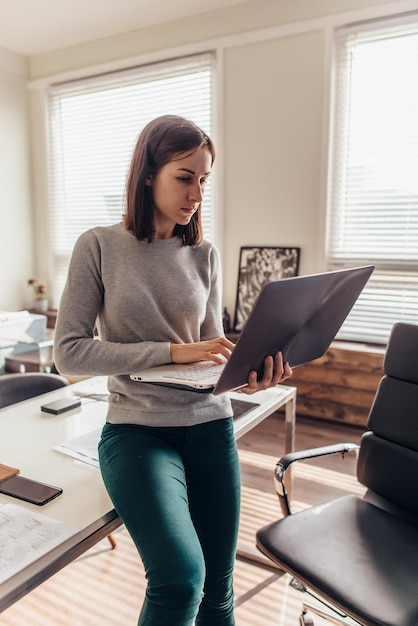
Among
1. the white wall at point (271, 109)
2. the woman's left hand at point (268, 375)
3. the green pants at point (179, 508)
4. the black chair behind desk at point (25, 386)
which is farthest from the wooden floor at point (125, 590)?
the white wall at point (271, 109)

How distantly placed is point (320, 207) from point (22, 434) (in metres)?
2.52

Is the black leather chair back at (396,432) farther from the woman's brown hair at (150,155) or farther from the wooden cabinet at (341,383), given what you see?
the wooden cabinet at (341,383)

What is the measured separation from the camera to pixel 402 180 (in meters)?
3.08

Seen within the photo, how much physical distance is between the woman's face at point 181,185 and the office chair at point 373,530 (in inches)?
28.5

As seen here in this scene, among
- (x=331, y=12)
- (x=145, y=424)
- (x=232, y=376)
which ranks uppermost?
(x=331, y=12)

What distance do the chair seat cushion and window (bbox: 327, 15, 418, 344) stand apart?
200 cm

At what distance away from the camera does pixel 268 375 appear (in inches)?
43.7

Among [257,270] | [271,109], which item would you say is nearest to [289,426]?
[257,270]

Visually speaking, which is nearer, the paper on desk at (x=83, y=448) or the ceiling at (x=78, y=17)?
the paper on desk at (x=83, y=448)

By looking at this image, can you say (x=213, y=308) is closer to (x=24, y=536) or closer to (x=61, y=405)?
(x=61, y=405)

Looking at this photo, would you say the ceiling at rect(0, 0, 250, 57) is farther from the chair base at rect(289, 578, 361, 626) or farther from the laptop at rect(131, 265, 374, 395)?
the chair base at rect(289, 578, 361, 626)

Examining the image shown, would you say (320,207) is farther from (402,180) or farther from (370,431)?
(370,431)

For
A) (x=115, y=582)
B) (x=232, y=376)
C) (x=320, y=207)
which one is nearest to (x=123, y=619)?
(x=115, y=582)

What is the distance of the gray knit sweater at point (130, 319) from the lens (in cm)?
111
